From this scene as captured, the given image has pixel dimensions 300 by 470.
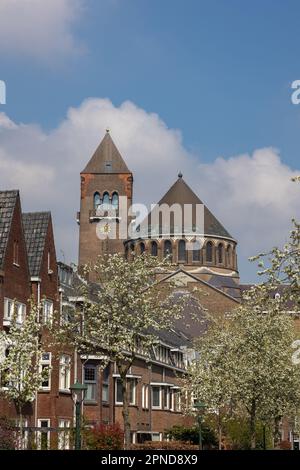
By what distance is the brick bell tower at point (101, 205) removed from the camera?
147 m

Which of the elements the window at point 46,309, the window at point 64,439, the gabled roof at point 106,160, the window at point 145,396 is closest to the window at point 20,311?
the window at point 46,309

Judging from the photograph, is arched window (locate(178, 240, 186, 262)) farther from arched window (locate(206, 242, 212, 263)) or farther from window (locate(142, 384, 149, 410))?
window (locate(142, 384, 149, 410))

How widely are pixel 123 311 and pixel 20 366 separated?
5.69 metres

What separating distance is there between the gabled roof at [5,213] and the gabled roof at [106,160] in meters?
100

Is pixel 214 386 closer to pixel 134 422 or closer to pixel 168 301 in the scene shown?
pixel 134 422

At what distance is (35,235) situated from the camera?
171 ft

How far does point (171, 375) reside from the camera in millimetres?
81312

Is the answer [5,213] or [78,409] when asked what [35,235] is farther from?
[78,409]

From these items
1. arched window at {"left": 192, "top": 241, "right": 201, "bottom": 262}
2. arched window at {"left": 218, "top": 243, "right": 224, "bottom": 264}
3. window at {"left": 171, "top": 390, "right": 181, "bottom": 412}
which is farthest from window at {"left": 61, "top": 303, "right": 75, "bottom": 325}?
arched window at {"left": 218, "top": 243, "right": 224, "bottom": 264}

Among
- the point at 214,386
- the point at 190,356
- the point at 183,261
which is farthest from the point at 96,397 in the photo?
the point at 183,261

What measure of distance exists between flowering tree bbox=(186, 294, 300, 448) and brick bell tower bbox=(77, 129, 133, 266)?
8630 cm

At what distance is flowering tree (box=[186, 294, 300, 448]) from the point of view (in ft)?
179

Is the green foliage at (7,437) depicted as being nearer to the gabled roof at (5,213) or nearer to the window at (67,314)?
the window at (67,314)

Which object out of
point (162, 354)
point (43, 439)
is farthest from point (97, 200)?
point (43, 439)
